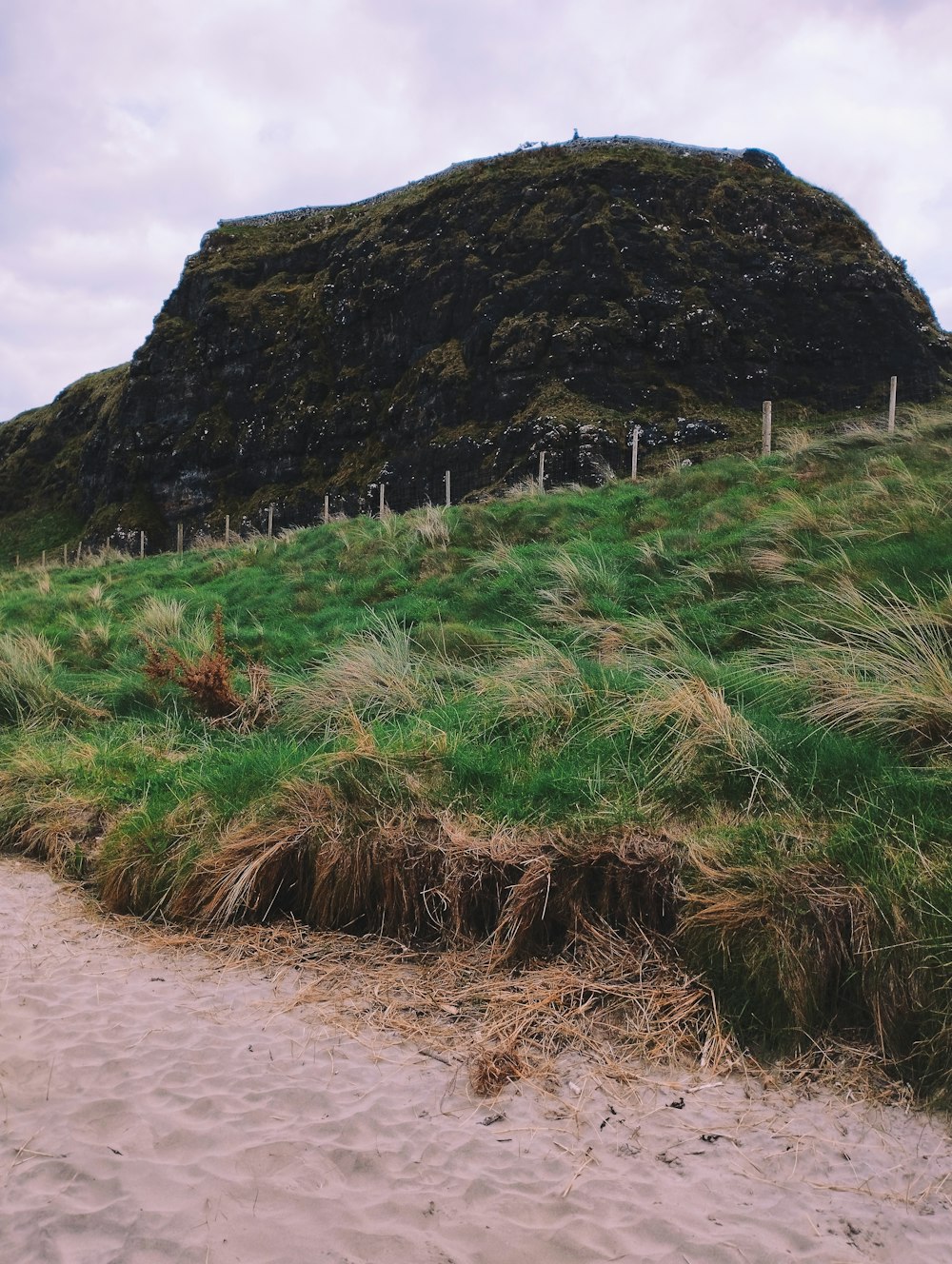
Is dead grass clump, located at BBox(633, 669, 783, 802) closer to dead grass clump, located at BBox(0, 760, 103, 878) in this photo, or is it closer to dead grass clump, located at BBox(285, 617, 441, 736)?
dead grass clump, located at BBox(285, 617, 441, 736)

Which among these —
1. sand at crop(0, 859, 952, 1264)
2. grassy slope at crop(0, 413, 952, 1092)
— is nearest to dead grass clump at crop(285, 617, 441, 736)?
grassy slope at crop(0, 413, 952, 1092)

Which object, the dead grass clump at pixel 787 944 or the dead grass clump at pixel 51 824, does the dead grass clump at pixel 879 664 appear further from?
the dead grass clump at pixel 51 824

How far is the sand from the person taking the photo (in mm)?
2357

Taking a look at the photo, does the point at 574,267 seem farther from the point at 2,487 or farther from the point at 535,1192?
the point at 2,487

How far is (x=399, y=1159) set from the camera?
2725 millimetres

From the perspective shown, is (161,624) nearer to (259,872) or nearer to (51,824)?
(51,824)

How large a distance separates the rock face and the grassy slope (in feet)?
80.7

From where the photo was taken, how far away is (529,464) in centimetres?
3312

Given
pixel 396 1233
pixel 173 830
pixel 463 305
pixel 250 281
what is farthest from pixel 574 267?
pixel 396 1233

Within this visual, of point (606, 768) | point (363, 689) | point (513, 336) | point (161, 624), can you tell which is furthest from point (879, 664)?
point (513, 336)

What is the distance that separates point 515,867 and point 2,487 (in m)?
68.1

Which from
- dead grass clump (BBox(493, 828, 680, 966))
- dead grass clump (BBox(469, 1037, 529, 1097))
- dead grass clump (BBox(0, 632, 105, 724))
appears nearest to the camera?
dead grass clump (BBox(469, 1037, 529, 1097))

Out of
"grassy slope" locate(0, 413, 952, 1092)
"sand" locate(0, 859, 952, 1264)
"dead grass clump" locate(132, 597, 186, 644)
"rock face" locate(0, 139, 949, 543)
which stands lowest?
"sand" locate(0, 859, 952, 1264)

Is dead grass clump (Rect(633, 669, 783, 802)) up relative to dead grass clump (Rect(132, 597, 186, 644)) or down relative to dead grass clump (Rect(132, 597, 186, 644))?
down
